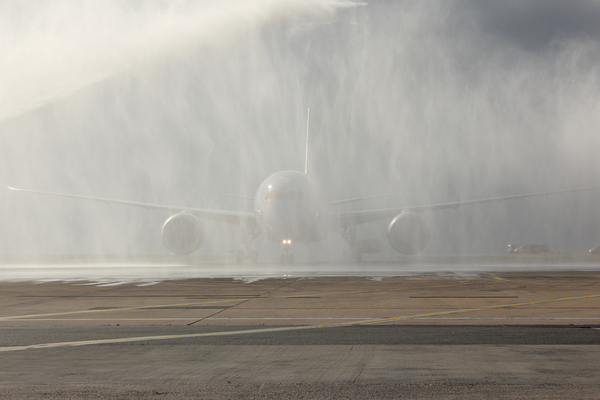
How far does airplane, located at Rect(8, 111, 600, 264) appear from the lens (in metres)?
30.4

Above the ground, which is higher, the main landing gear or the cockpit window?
the cockpit window

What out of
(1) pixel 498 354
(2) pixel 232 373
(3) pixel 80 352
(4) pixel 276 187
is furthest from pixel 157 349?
(4) pixel 276 187

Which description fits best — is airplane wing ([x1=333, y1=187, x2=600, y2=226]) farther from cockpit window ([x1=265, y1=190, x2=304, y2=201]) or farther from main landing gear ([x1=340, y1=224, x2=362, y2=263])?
cockpit window ([x1=265, y1=190, x2=304, y2=201])

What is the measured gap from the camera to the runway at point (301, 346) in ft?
14.7

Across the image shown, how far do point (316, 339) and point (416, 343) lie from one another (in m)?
1.30

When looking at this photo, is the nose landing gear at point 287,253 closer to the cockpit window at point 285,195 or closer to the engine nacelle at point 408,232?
the cockpit window at point 285,195

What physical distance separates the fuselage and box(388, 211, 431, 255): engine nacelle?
5.34 metres

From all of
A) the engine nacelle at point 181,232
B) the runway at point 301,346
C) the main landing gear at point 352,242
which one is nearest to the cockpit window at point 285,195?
the engine nacelle at point 181,232

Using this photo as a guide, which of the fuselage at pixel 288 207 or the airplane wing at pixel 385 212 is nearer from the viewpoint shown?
the fuselage at pixel 288 207

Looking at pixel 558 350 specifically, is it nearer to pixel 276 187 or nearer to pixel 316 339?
pixel 316 339

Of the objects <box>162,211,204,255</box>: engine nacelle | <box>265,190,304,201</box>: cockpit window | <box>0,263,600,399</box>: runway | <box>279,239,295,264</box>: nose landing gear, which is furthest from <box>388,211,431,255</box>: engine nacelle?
<box>0,263,600,399</box>: runway

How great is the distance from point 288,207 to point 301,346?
78.1 ft

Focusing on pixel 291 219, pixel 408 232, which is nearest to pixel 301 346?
pixel 291 219

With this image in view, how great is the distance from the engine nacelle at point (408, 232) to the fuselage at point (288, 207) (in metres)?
5.34
